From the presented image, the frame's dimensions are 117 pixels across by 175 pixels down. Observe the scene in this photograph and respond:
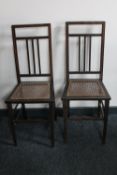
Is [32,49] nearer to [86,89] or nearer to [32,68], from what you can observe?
[32,68]

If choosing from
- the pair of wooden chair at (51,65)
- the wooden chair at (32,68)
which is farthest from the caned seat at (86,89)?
the wooden chair at (32,68)

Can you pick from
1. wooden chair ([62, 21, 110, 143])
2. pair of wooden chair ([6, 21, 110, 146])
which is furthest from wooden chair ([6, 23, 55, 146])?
wooden chair ([62, 21, 110, 143])

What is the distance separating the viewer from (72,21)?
191 cm

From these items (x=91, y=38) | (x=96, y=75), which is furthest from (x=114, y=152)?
(x=91, y=38)

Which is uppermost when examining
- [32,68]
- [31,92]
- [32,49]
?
[32,49]

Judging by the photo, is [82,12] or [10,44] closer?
[82,12]

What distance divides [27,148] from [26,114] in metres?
0.49

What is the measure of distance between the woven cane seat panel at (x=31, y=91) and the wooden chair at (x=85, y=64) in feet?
0.59

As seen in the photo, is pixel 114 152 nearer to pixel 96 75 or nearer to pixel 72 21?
pixel 96 75

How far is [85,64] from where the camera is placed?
207cm

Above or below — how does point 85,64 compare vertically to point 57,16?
below

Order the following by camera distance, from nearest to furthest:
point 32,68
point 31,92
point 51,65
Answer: point 31,92
point 51,65
point 32,68

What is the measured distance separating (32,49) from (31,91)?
395 millimetres

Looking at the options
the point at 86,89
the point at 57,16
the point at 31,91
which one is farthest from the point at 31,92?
the point at 57,16
